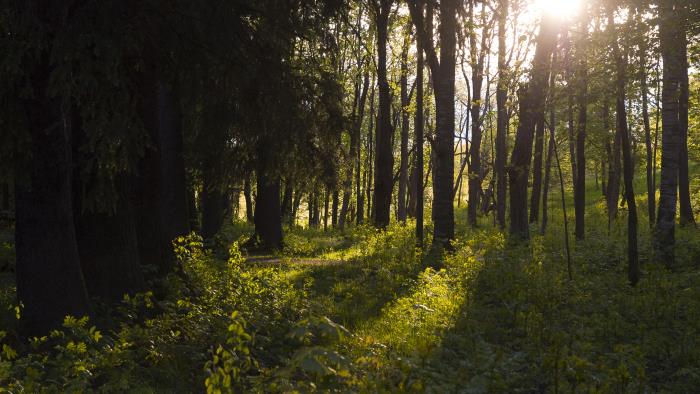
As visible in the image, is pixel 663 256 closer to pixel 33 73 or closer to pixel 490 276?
pixel 490 276

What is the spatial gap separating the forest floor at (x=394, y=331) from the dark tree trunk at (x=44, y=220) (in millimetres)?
390

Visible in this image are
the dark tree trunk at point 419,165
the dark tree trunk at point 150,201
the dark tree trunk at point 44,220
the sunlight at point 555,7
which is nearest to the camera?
the dark tree trunk at point 44,220

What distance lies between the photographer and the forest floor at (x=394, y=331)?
4.91 m

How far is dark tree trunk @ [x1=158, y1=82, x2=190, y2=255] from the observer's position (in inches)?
411

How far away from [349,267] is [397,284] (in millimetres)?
2315

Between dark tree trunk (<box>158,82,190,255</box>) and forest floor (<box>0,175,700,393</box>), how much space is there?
986mm

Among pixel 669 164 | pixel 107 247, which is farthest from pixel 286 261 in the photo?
pixel 669 164

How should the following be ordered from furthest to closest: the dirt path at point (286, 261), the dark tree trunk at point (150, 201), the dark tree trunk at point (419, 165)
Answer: the dark tree trunk at point (419, 165)
the dirt path at point (286, 261)
the dark tree trunk at point (150, 201)

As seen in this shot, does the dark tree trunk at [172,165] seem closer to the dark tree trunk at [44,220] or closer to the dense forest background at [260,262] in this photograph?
the dense forest background at [260,262]

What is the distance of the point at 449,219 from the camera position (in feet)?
46.8

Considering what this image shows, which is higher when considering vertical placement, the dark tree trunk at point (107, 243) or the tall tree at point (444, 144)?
the tall tree at point (444, 144)

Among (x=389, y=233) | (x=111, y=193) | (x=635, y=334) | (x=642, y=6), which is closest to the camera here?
(x=111, y=193)

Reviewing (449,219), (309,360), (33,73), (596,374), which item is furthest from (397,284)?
(309,360)

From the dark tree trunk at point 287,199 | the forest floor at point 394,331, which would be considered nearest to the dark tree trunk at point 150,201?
the forest floor at point 394,331
